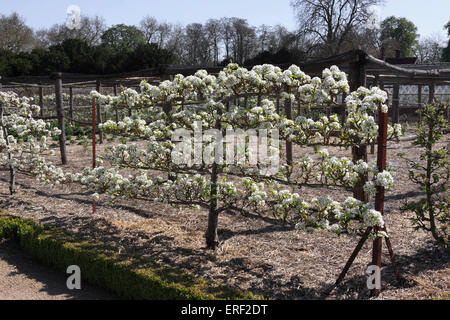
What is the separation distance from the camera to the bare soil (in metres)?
4.61

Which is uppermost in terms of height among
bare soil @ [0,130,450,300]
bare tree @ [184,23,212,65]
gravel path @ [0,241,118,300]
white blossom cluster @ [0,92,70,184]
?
bare tree @ [184,23,212,65]

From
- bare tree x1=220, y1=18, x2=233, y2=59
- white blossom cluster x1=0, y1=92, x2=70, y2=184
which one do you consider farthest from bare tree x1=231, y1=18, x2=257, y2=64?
white blossom cluster x1=0, y1=92, x2=70, y2=184

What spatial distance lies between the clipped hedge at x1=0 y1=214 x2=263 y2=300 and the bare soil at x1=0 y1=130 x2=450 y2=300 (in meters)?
0.35

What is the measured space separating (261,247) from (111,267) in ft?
6.04

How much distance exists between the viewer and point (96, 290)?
5062mm

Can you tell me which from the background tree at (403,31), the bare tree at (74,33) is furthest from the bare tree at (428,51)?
the bare tree at (74,33)

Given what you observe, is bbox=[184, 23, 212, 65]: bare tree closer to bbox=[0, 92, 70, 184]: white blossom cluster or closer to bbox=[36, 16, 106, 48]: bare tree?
bbox=[36, 16, 106, 48]: bare tree

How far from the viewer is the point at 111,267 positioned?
→ 492cm

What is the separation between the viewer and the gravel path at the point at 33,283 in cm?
488

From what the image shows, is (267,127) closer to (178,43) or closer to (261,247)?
(261,247)

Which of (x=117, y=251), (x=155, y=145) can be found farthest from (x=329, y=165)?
(x=117, y=251)

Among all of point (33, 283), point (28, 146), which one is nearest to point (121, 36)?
point (28, 146)

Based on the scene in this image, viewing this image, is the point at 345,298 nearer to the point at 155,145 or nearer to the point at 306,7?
the point at 155,145
